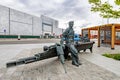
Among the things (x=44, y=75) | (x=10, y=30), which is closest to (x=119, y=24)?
(x=44, y=75)

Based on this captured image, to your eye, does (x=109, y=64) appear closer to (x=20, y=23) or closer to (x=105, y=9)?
(x=105, y=9)

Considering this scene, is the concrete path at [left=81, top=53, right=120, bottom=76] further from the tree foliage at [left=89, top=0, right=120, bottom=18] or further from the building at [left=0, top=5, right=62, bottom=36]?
the building at [left=0, top=5, right=62, bottom=36]

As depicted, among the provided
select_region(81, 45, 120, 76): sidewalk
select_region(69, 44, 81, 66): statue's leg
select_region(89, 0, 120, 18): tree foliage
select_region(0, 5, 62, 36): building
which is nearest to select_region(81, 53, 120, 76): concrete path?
select_region(81, 45, 120, 76): sidewalk

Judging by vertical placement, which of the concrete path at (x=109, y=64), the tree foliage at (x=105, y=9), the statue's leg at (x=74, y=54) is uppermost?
the tree foliage at (x=105, y=9)

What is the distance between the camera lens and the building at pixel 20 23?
38.8 m

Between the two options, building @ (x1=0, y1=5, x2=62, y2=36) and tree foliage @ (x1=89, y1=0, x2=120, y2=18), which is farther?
building @ (x1=0, y1=5, x2=62, y2=36)

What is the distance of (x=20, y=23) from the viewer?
46875mm

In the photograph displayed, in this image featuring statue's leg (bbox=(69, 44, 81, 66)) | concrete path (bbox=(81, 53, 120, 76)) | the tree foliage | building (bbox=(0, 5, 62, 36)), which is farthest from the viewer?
building (bbox=(0, 5, 62, 36))

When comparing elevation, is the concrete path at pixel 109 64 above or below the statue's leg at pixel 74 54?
below

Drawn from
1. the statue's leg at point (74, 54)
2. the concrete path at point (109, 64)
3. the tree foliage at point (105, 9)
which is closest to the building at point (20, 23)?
the tree foliage at point (105, 9)

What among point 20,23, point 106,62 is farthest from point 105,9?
point 20,23

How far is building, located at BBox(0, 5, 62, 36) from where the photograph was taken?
38.8m

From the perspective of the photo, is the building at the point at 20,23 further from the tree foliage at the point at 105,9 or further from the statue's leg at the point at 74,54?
the statue's leg at the point at 74,54

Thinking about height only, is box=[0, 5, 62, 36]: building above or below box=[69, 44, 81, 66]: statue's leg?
above
